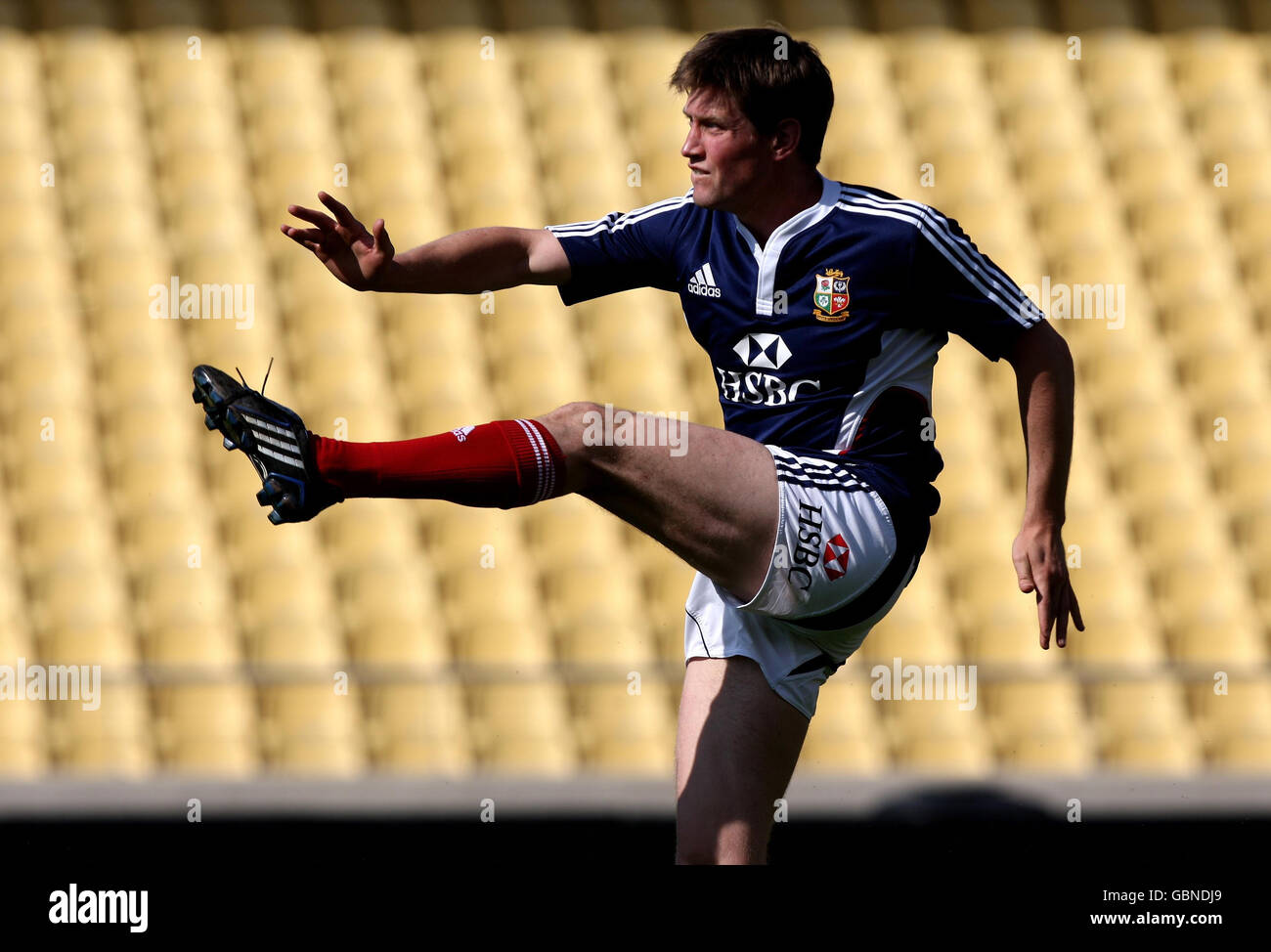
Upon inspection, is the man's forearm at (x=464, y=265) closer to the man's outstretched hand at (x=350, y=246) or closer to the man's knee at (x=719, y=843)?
the man's outstretched hand at (x=350, y=246)

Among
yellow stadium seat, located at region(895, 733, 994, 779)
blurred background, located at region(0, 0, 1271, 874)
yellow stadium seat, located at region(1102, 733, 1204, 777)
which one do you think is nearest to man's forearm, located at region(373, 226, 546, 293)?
blurred background, located at region(0, 0, 1271, 874)

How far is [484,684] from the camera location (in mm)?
5281

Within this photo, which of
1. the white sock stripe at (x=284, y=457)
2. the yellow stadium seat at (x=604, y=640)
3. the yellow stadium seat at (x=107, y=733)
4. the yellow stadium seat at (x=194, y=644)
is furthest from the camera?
the yellow stadium seat at (x=604, y=640)

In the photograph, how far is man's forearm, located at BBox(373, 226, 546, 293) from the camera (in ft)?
9.84

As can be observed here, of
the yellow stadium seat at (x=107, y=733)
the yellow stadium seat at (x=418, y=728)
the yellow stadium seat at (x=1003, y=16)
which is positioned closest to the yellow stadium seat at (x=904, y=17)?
the yellow stadium seat at (x=1003, y=16)

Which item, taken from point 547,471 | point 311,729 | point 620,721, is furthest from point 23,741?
point 547,471

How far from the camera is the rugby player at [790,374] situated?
112 inches

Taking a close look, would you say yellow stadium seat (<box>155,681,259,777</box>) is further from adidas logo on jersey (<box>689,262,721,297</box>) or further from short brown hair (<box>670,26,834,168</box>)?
short brown hair (<box>670,26,834,168</box>)

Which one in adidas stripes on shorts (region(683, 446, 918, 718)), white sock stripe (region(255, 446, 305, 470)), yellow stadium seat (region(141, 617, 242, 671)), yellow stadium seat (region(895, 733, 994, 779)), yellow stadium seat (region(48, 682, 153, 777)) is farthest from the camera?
yellow stadium seat (region(141, 617, 242, 671))

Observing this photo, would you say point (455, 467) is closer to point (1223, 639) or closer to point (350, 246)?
point (350, 246)

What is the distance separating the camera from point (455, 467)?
2.60 meters

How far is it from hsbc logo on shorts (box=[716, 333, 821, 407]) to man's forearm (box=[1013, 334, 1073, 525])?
0.37 m

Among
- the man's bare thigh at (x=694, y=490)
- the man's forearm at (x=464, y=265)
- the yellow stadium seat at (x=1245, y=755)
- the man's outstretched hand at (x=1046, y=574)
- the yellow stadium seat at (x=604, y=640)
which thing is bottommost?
the yellow stadium seat at (x=1245, y=755)

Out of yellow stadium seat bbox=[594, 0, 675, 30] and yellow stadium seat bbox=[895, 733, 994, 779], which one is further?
yellow stadium seat bbox=[594, 0, 675, 30]
